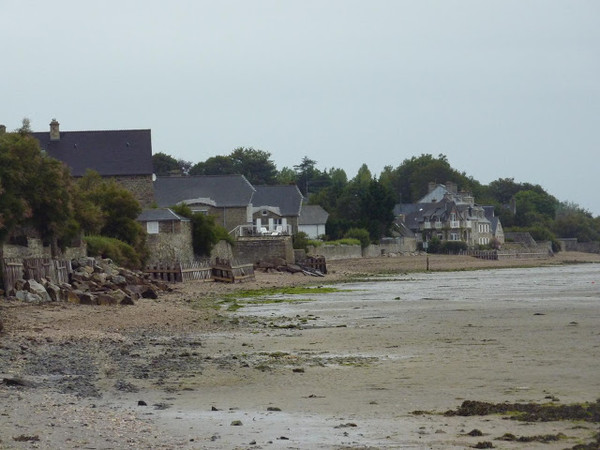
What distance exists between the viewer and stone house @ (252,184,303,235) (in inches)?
3356

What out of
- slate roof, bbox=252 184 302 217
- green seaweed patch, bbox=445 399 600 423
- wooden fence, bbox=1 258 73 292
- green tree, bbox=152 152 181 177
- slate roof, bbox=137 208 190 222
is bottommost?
green seaweed patch, bbox=445 399 600 423

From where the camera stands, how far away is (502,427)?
412 inches

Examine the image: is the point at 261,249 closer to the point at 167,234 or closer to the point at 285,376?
the point at 167,234

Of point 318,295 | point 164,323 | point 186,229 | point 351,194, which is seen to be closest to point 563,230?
point 351,194

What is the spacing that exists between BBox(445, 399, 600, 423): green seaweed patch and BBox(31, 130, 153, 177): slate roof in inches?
2271

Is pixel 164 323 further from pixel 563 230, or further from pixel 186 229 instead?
pixel 563 230

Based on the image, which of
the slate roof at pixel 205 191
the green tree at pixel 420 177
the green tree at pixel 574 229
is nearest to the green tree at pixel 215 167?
the green tree at pixel 420 177

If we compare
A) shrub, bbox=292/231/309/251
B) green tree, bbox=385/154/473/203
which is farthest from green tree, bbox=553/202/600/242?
shrub, bbox=292/231/309/251

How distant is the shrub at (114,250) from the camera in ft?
141

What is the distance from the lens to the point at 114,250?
4475cm

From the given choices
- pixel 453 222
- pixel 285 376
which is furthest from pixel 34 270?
pixel 453 222

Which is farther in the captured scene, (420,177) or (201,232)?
(420,177)

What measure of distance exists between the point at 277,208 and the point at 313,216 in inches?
430

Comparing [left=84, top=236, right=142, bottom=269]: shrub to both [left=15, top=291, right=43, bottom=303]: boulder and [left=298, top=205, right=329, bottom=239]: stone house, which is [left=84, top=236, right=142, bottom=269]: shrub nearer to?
[left=15, top=291, right=43, bottom=303]: boulder
